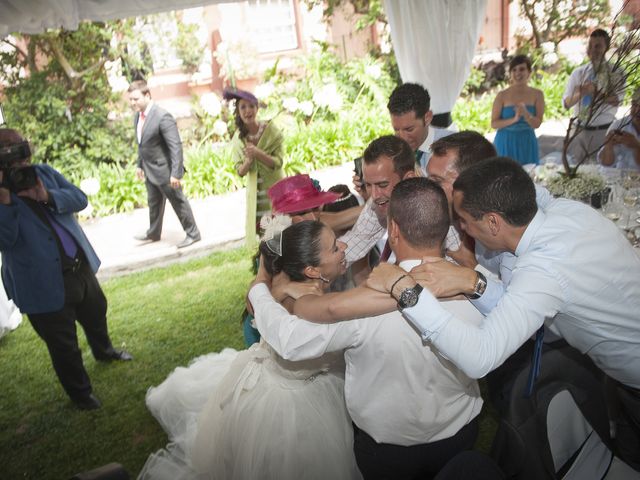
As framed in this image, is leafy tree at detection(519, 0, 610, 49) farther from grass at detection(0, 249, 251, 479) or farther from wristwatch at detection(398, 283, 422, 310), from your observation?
wristwatch at detection(398, 283, 422, 310)

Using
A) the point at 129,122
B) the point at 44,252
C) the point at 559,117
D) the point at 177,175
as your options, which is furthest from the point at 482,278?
the point at 559,117

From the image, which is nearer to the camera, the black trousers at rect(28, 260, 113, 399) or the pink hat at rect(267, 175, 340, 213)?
the pink hat at rect(267, 175, 340, 213)

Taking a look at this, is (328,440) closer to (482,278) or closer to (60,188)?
(482,278)

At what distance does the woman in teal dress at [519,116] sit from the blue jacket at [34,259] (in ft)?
14.4

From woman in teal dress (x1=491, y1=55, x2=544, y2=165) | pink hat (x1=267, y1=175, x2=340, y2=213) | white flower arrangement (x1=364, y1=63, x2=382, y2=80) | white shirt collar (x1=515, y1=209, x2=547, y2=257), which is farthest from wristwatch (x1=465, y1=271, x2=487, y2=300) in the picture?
white flower arrangement (x1=364, y1=63, x2=382, y2=80)

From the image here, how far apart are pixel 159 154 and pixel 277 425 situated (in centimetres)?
500

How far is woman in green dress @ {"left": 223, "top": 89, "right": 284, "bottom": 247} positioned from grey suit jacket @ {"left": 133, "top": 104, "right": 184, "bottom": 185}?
1820mm

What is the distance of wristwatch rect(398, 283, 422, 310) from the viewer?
5.28 ft

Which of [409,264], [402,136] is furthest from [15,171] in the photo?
[409,264]

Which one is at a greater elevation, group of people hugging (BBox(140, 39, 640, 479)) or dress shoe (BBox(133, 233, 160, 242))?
group of people hugging (BBox(140, 39, 640, 479))

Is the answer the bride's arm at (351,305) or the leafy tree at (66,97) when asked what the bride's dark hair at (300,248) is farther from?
the leafy tree at (66,97)

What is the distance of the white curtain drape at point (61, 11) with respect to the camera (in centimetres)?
374

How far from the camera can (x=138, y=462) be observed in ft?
10.6

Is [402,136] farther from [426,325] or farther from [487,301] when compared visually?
[426,325]
